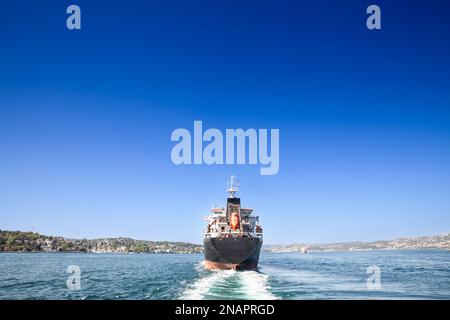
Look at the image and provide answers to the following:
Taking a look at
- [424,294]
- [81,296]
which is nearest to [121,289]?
[81,296]

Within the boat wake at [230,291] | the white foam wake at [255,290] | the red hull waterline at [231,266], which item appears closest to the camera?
the white foam wake at [255,290]

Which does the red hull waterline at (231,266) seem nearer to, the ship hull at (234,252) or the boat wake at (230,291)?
the ship hull at (234,252)

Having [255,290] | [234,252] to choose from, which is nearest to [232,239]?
[234,252]

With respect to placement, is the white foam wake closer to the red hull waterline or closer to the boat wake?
the boat wake

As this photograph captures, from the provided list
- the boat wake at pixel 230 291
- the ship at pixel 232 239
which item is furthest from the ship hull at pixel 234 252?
the boat wake at pixel 230 291

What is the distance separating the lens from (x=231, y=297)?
27.4 metres

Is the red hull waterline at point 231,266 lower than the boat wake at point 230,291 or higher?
lower

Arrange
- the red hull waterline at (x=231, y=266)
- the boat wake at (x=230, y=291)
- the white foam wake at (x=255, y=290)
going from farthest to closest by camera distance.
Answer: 1. the red hull waterline at (x=231, y=266)
2. the boat wake at (x=230, y=291)
3. the white foam wake at (x=255, y=290)

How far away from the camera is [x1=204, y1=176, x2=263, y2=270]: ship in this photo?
4744 cm

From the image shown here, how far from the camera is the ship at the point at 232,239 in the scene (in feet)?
156

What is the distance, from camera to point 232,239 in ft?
157

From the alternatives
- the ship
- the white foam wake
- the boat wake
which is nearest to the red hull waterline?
Answer: the ship

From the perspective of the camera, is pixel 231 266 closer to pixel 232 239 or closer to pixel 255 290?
pixel 232 239
